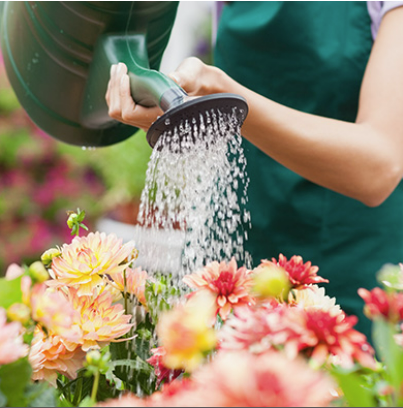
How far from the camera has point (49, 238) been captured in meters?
2.81

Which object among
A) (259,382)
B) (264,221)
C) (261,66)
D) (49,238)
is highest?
(259,382)

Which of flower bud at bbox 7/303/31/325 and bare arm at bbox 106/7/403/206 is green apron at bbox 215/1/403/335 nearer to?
bare arm at bbox 106/7/403/206

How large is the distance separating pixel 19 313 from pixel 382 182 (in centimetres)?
62

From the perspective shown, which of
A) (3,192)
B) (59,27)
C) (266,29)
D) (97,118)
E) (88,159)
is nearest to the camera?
(59,27)

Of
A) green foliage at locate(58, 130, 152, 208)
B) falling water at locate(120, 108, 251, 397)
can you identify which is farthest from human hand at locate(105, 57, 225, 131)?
green foliage at locate(58, 130, 152, 208)

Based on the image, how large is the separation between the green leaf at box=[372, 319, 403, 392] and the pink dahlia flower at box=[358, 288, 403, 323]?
38 mm

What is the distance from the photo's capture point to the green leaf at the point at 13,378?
0.91 ft

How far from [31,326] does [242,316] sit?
0.41ft

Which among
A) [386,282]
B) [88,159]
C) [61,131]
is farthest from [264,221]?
[88,159]

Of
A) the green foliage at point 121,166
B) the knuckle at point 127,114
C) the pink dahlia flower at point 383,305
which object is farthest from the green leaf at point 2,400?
the green foliage at point 121,166

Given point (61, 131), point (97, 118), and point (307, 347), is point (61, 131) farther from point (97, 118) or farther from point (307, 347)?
point (307, 347)

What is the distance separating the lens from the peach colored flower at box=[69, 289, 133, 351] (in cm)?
38

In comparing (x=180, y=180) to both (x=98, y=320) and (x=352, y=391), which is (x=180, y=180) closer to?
(x=98, y=320)

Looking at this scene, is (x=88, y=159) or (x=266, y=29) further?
(x=88, y=159)
